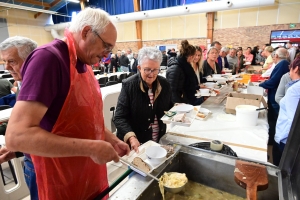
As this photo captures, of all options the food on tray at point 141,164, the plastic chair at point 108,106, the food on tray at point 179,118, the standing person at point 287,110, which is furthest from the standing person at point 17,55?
the standing person at point 287,110

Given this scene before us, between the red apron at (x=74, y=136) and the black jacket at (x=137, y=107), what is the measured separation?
55 cm

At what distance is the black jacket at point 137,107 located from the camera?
5.00ft

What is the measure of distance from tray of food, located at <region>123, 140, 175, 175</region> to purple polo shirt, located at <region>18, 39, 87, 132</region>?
1.46 feet

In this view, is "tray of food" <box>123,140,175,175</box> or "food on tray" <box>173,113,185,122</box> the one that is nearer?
"tray of food" <box>123,140,175,175</box>

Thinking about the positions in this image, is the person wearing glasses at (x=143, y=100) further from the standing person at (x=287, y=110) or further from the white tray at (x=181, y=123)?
the standing person at (x=287, y=110)

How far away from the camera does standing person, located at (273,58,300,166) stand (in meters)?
1.54

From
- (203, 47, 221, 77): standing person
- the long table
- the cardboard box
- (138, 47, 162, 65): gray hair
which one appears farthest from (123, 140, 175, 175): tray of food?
(203, 47, 221, 77): standing person

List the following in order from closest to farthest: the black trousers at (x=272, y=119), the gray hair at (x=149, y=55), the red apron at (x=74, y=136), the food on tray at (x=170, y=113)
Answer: the red apron at (x=74, y=136), the gray hair at (x=149, y=55), the food on tray at (x=170, y=113), the black trousers at (x=272, y=119)

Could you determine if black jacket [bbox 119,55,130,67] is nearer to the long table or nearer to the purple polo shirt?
the long table

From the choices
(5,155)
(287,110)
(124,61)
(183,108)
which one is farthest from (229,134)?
(124,61)

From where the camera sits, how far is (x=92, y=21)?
78 cm

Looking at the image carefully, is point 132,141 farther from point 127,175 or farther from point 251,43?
point 251,43

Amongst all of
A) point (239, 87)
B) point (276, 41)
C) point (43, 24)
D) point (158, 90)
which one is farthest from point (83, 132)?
point (43, 24)

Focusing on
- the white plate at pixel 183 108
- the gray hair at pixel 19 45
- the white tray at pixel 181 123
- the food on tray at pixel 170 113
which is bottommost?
the white tray at pixel 181 123
